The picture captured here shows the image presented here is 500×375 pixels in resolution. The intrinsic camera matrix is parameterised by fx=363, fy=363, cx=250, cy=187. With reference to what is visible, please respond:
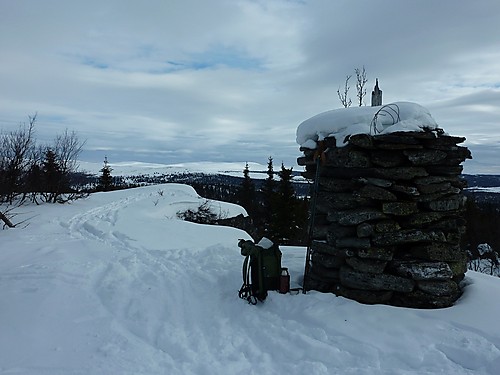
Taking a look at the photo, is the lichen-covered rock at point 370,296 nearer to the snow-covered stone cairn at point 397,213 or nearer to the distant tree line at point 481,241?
the snow-covered stone cairn at point 397,213

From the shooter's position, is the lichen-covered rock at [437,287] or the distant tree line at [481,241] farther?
the distant tree line at [481,241]

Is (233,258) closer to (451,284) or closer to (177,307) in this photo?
A: (177,307)

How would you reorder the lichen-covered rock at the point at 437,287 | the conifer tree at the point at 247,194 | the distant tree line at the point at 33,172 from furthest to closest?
the conifer tree at the point at 247,194 < the distant tree line at the point at 33,172 < the lichen-covered rock at the point at 437,287

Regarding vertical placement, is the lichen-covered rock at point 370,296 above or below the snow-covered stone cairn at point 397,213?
below

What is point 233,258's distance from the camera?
824 cm

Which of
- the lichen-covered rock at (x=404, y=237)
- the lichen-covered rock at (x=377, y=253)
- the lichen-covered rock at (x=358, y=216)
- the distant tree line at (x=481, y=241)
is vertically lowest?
the distant tree line at (x=481, y=241)

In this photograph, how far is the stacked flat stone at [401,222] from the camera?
5371 mm

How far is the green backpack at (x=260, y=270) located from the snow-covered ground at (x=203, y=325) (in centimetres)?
22

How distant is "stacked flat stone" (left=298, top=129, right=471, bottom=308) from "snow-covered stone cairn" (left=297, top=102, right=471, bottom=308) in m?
0.01

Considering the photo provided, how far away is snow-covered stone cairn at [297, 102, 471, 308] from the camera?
539 centimetres

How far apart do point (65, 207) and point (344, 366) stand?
16.7 m

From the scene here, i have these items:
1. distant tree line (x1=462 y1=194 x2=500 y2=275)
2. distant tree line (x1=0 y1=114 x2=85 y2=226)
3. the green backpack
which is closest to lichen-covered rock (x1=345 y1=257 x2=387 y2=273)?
the green backpack

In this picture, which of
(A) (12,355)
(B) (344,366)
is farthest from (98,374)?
(B) (344,366)

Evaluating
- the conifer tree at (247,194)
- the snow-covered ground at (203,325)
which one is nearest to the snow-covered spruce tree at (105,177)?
the conifer tree at (247,194)
